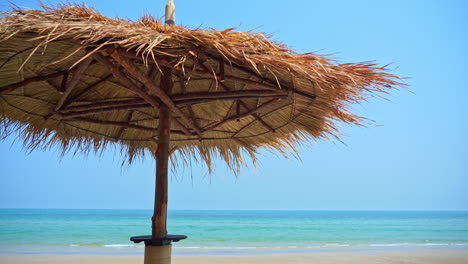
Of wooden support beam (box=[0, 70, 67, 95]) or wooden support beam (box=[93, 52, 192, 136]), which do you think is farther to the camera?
wooden support beam (box=[0, 70, 67, 95])

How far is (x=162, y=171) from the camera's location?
9.43 feet

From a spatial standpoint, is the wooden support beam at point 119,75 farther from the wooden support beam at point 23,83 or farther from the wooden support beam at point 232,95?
the wooden support beam at point 23,83

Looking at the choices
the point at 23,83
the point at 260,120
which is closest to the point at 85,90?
the point at 23,83

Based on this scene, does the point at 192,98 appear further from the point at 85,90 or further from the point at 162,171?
the point at 85,90

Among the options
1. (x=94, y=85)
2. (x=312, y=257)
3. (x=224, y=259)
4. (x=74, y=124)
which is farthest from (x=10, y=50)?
(x=312, y=257)

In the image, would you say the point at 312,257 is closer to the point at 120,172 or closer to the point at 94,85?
the point at 120,172

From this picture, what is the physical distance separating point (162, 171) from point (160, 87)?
1.71 ft

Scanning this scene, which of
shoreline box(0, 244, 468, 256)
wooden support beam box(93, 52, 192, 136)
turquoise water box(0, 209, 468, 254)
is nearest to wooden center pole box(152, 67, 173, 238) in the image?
wooden support beam box(93, 52, 192, 136)

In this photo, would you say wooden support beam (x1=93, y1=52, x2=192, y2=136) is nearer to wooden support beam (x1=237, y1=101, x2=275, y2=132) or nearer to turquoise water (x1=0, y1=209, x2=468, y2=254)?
wooden support beam (x1=237, y1=101, x2=275, y2=132)

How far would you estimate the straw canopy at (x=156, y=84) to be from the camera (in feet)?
7.09

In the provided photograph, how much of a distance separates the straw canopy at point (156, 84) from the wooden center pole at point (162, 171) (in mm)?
33

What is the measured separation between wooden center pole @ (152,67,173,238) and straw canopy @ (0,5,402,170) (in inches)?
1.3

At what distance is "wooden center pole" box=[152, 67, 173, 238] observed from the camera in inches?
109

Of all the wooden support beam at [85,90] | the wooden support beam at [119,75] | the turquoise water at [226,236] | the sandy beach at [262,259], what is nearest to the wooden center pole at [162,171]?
the wooden support beam at [119,75]
